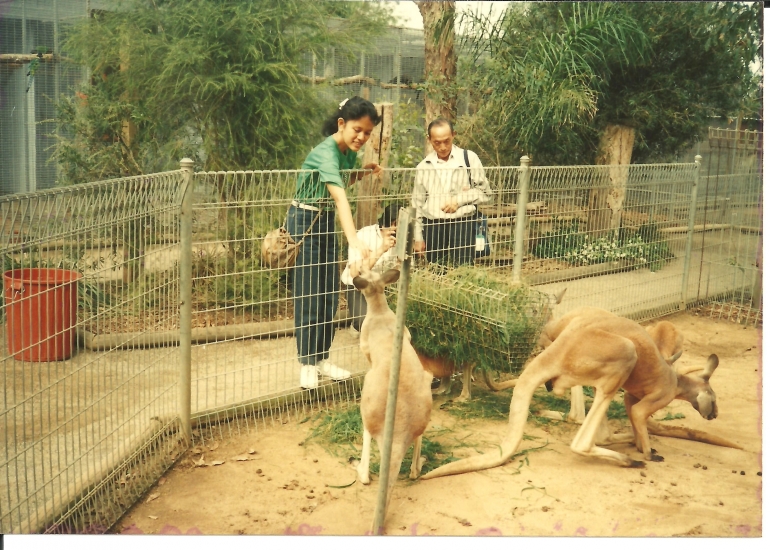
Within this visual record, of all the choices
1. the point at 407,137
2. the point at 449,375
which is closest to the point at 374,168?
the point at 449,375

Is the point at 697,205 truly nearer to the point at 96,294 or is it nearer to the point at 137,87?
the point at 137,87

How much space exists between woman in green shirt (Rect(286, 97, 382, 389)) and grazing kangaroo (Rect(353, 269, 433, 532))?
431 millimetres

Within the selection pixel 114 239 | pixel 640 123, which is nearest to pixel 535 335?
pixel 114 239

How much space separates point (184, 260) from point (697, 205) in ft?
18.9

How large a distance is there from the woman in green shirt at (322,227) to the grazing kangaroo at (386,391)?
431mm

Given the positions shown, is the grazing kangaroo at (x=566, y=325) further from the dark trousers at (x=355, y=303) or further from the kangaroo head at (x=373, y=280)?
the dark trousers at (x=355, y=303)

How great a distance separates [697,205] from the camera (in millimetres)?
8445

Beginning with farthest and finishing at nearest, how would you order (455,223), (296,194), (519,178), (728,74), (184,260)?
(728,74) → (519,178) → (455,223) → (296,194) → (184,260)

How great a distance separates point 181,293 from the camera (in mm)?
4680

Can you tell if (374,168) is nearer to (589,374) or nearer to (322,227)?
(322,227)

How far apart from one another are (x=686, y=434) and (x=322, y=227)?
8.50 feet

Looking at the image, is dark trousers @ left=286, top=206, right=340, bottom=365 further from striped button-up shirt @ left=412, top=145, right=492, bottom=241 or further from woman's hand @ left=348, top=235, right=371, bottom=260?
striped button-up shirt @ left=412, top=145, right=492, bottom=241

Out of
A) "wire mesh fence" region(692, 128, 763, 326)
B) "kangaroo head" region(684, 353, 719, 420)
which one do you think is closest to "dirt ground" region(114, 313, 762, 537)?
"kangaroo head" region(684, 353, 719, 420)

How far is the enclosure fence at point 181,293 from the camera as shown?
362 centimetres
